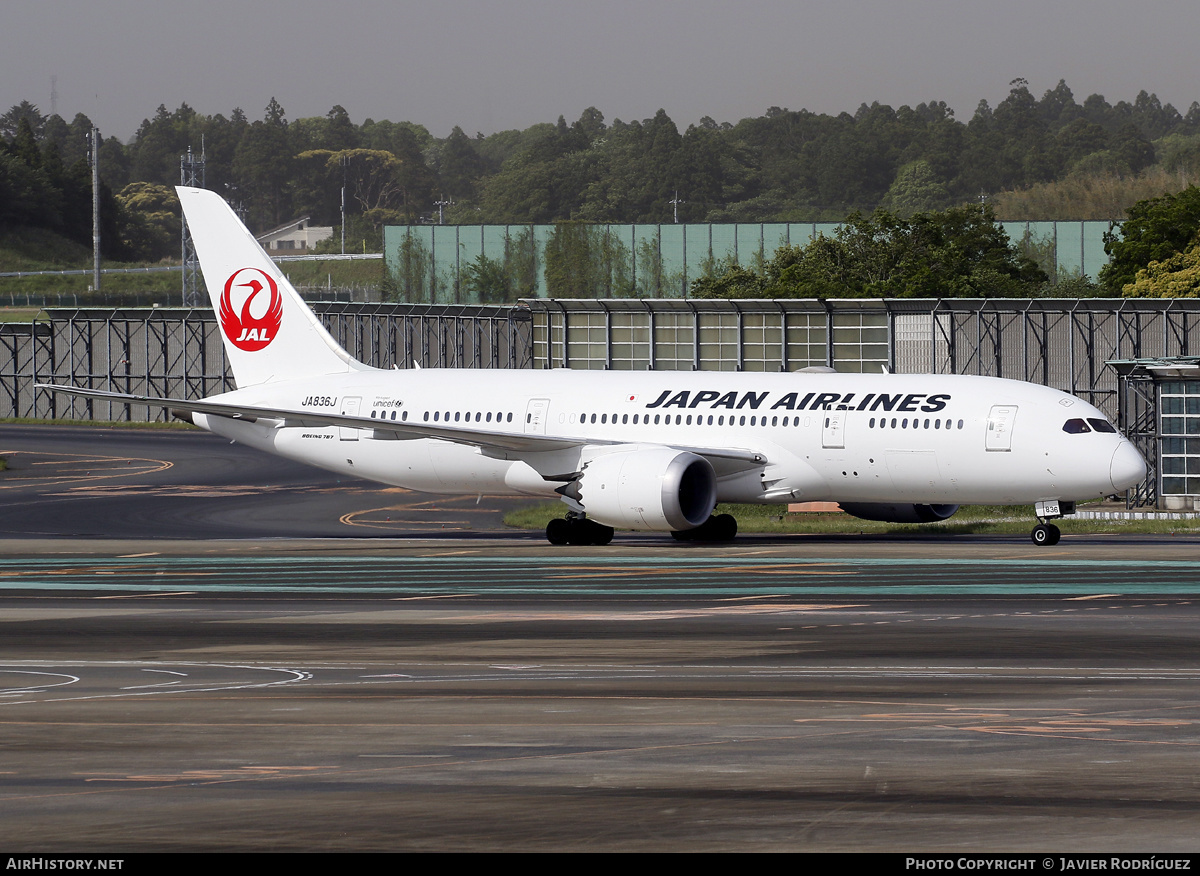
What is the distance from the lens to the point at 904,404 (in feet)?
142

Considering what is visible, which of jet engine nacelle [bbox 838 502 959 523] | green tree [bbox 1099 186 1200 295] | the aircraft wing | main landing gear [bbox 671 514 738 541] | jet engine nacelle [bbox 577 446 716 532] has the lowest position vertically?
main landing gear [bbox 671 514 738 541]

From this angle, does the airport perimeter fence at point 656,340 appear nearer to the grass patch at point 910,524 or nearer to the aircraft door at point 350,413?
the grass patch at point 910,524

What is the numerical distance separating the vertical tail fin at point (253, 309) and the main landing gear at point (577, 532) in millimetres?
9544

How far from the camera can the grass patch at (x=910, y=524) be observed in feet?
169

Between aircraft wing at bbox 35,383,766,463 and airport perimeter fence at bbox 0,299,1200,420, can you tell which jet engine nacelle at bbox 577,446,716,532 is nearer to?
aircraft wing at bbox 35,383,766,463

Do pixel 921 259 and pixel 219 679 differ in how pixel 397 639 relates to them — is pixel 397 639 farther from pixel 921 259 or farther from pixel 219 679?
pixel 921 259

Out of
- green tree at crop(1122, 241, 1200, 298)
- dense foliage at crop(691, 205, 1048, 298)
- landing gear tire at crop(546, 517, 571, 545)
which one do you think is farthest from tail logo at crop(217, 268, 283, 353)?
green tree at crop(1122, 241, 1200, 298)

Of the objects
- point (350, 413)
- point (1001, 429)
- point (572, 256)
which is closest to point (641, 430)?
point (350, 413)

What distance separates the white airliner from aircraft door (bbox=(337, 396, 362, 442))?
83mm

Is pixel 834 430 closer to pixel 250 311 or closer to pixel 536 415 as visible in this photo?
pixel 536 415

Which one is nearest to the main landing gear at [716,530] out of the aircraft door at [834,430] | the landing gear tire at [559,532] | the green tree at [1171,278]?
the landing gear tire at [559,532]

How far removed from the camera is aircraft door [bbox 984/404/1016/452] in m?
41.9

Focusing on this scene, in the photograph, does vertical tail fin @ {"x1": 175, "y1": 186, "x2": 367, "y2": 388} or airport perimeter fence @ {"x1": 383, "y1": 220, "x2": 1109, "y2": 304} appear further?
airport perimeter fence @ {"x1": 383, "y1": 220, "x2": 1109, "y2": 304}

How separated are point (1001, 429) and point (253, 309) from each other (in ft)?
77.0
